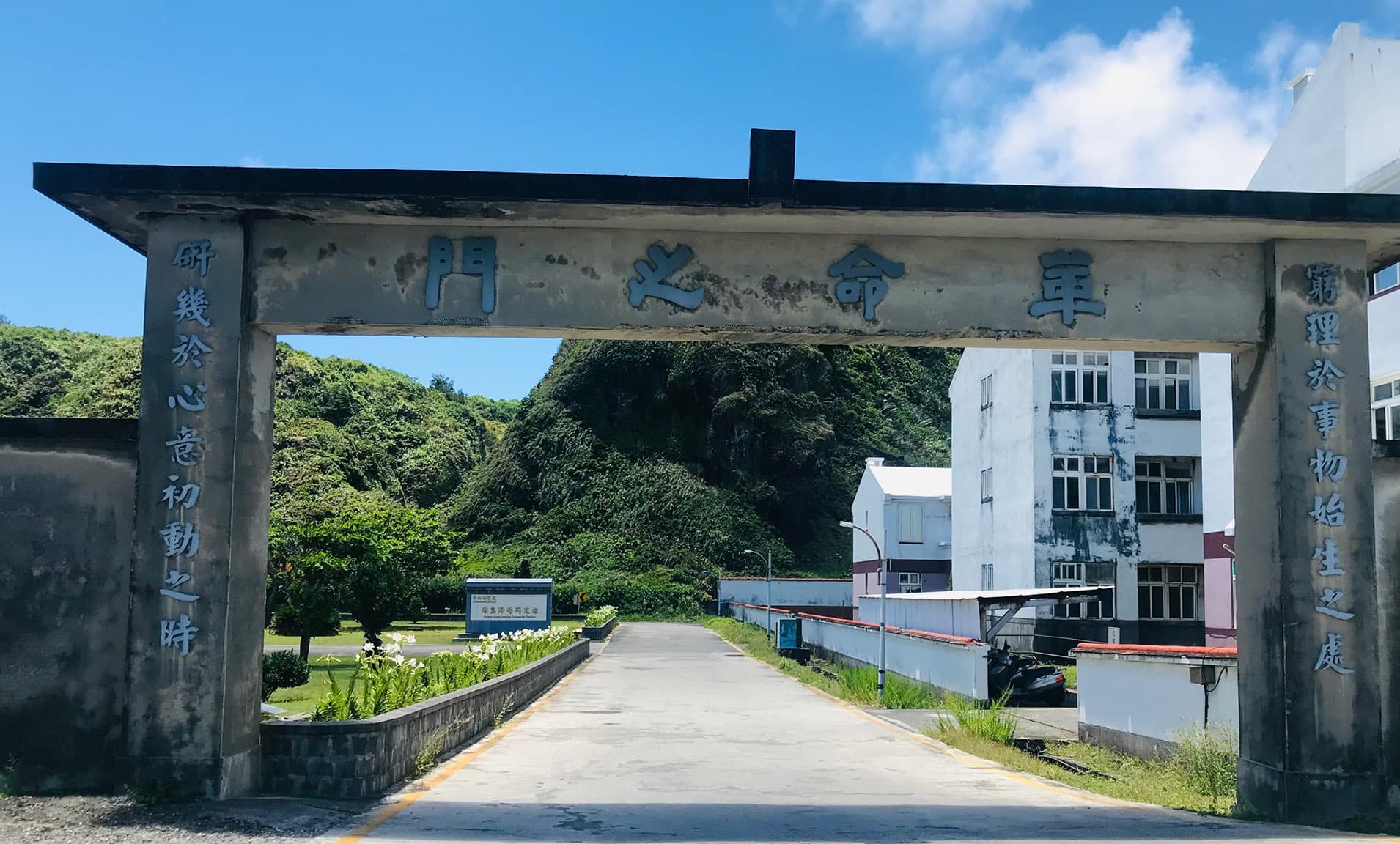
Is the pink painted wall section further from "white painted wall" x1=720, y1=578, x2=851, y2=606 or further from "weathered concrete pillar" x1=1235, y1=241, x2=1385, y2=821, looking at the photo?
"white painted wall" x1=720, y1=578, x2=851, y2=606

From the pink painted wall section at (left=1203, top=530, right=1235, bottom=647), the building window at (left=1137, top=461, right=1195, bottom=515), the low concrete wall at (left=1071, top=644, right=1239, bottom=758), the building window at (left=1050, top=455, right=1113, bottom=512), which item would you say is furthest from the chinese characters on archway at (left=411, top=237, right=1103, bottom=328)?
the building window at (left=1137, top=461, right=1195, bottom=515)

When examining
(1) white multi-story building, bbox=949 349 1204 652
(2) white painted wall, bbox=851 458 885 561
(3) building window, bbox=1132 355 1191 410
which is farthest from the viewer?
(2) white painted wall, bbox=851 458 885 561

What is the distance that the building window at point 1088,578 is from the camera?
116ft

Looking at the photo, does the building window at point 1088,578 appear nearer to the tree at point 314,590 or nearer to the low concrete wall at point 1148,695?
the low concrete wall at point 1148,695

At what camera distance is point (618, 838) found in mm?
8523

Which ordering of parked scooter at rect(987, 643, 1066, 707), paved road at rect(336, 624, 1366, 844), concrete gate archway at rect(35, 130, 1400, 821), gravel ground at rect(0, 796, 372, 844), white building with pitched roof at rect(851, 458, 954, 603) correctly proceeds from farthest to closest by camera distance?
1. white building with pitched roof at rect(851, 458, 954, 603)
2. parked scooter at rect(987, 643, 1066, 707)
3. concrete gate archway at rect(35, 130, 1400, 821)
4. paved road at rect(336, 624, 1366, 844)
5. gravel ground at rect(0, 796, 372, 844)

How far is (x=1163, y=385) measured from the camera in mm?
36906

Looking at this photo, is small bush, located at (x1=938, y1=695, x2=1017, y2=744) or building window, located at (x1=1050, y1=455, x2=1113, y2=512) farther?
building window, located at (x1=1050, y1=455, x2=1113, y2=512)

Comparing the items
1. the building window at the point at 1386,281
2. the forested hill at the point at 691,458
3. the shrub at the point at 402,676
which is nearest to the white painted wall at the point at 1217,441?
the building window at the point at 1386,281

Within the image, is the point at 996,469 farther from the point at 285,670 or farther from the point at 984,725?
the point at 285,670

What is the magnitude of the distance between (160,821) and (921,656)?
19619 mm

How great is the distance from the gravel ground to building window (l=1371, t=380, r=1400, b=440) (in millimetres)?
17507

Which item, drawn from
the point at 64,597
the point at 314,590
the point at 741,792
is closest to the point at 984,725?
the point at 741,792

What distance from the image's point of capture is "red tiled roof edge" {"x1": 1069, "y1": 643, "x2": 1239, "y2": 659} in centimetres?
1318
